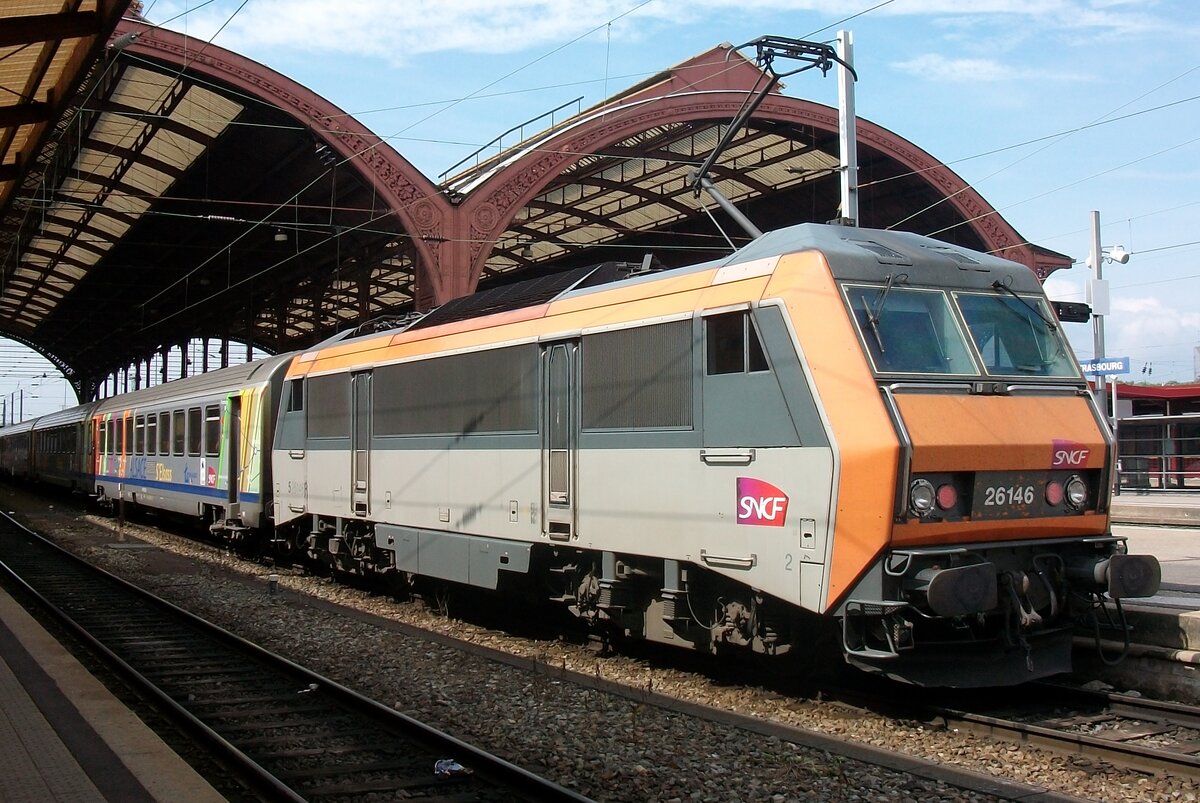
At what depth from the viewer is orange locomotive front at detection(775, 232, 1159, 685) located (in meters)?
7.07

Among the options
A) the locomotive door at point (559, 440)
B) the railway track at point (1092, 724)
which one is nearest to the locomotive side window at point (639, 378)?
the locomotive door at point (559, 440)

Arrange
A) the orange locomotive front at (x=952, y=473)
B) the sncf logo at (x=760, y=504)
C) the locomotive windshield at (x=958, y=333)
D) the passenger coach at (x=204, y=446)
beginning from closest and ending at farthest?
1. the orange locomotive front at (x=952, y=473)
2. the sncf logo at (x=760, y=504)
3. the locomotive windshield at (x=958, y=333)
4. the passenger coach at (x=204, y=446)

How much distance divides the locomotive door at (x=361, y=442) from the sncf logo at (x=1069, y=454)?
8247mm

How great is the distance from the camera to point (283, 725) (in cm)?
802

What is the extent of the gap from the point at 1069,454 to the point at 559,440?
168 inches

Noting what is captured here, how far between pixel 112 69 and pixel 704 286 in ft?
59.3

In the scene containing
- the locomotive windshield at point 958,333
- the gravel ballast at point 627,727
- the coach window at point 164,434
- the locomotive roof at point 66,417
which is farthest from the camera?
the locomotive roof at point 66,417

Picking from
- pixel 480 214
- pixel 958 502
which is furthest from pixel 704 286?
pixel 480 214

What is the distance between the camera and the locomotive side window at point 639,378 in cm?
862

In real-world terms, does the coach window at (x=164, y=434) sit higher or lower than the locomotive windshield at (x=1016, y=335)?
lower

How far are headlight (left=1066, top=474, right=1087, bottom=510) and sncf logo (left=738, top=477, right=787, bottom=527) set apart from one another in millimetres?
2179

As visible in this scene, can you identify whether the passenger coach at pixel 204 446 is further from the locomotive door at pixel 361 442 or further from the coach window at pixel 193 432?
the locomotive door at pixel 361 442

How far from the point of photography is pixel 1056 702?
810 centimetres

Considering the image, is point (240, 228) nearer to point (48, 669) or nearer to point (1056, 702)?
point (48, 669)
